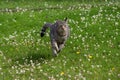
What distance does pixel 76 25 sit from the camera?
27391 mm

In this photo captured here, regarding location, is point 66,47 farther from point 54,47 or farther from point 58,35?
point 54,47

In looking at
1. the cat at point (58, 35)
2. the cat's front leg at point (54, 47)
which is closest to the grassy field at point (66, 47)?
the cat's front leg at point (54, 47)

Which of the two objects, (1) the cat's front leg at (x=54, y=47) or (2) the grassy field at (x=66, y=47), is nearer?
(2) the grassy field at (x=66, y=47)

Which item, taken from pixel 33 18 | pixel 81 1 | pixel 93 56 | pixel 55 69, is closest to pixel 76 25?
pixel 33 18

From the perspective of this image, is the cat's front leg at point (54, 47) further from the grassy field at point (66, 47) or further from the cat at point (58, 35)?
the grassy field at point (66, 47)

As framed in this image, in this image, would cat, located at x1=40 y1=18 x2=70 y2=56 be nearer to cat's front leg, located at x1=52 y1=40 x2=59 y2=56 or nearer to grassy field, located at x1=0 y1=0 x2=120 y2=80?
cat's front leg, located at x1=52 y1=40 x2=59 y2=56

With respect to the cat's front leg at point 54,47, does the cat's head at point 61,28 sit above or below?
above

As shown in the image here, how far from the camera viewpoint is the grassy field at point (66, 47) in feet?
64.6

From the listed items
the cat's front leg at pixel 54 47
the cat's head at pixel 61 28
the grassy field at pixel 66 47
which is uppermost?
the cat's head at pixel 61 28

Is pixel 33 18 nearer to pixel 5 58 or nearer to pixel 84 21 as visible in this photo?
pixel 84 21

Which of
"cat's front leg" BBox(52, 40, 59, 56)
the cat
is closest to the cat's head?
the cat

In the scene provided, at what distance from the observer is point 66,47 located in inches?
921

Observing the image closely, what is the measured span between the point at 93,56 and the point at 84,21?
6.66 meters

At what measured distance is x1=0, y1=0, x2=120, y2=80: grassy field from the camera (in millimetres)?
19688
